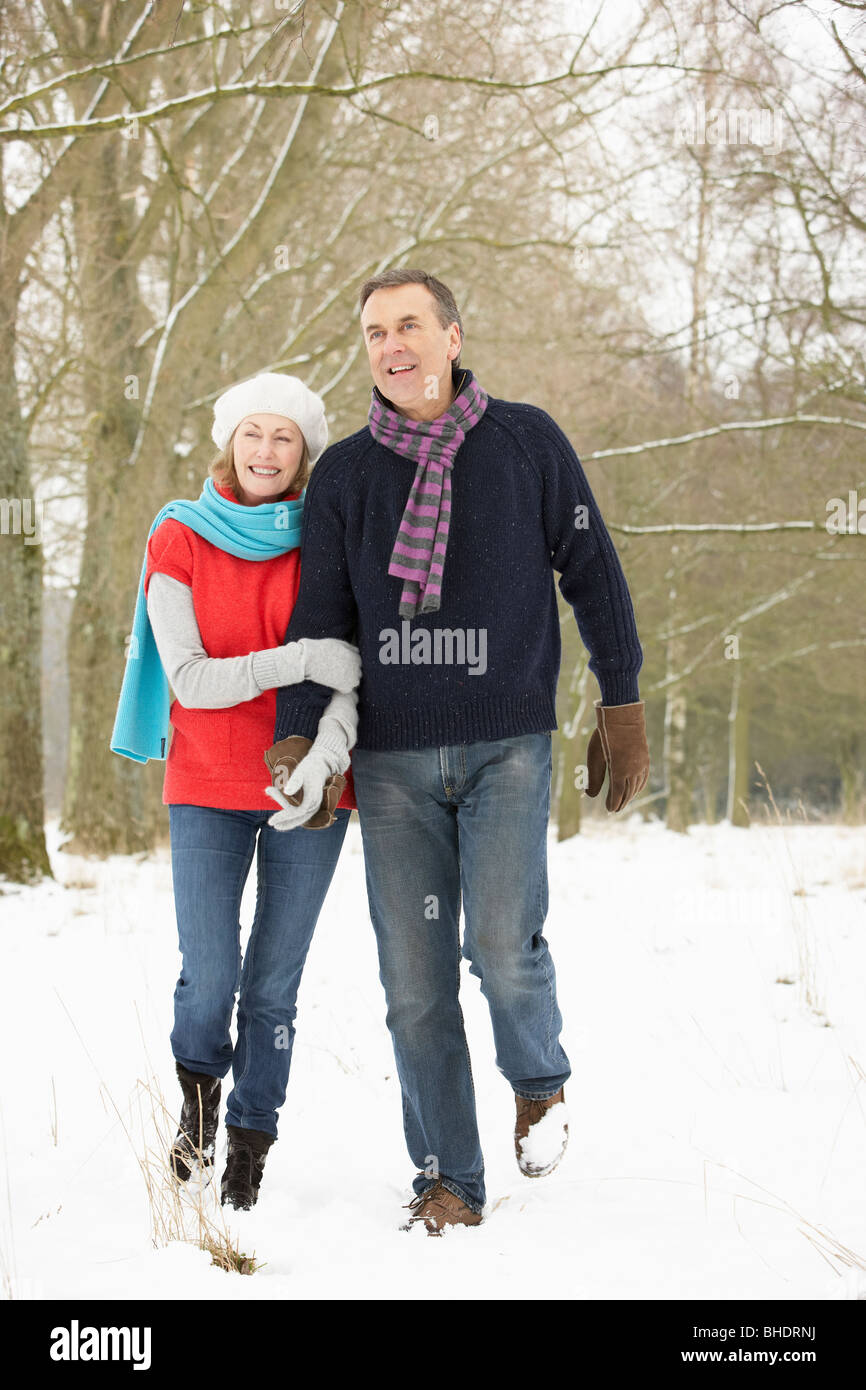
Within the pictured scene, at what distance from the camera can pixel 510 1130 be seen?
3.01m

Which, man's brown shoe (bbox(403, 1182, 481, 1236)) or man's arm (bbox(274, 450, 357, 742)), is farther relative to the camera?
man's arm (bbox(274, 450, 357, 742))

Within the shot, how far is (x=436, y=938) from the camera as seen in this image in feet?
8.09

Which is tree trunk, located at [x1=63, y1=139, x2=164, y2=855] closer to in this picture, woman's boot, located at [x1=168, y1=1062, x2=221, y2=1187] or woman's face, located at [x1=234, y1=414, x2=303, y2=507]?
woman's face, located at [x1=234, y1=414, x2=303, y2=507]

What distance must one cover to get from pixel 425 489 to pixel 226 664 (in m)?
0.60

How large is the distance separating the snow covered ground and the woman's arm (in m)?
0.88

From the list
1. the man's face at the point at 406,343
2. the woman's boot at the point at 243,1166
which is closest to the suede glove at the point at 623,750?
the man's face at the point at 406,343

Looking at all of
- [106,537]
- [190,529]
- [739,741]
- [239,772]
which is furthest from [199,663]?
[739,741]

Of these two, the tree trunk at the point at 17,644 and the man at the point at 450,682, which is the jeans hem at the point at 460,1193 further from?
the tree trunk at the point at 17,644

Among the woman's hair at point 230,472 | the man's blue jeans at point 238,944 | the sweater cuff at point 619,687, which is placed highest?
the woman's hair at point 230,472

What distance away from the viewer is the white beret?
271 cm

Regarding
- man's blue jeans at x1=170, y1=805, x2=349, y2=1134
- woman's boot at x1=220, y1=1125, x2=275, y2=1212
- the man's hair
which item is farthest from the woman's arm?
woman's boot at x1=220, y1=1125, x2=275, y2=1212

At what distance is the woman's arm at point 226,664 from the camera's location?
97.1 inches

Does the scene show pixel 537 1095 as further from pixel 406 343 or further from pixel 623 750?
pixel 406 343
